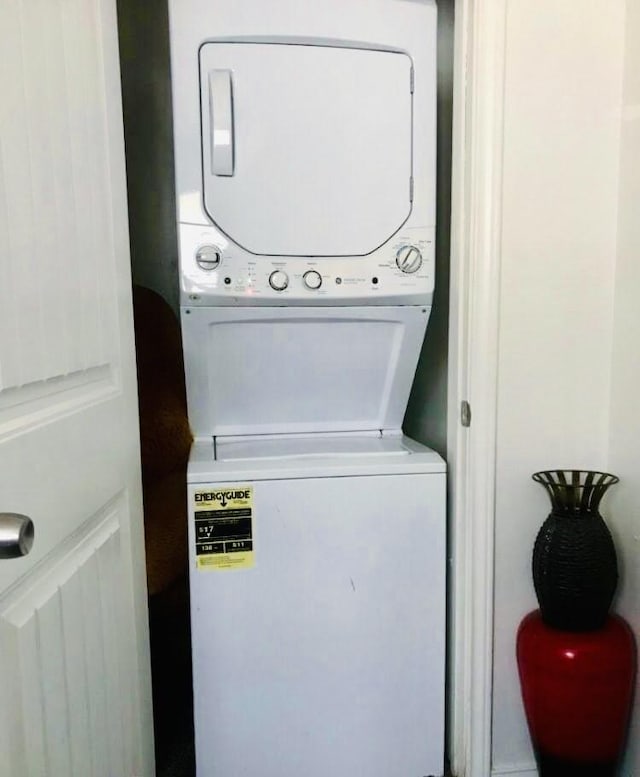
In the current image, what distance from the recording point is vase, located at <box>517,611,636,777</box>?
1.09 meters

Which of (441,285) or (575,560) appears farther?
(441,285)

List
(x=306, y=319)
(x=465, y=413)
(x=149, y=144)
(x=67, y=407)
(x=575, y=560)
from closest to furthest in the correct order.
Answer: (x=67, y=407) < (x=575, y=560) < (x=465, y=413) < (x=306, y=319) < (x=149, y=144)

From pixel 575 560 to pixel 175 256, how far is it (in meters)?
1.46

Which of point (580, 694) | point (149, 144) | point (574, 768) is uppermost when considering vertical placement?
point (149, 144)

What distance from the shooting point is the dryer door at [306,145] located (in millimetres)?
1191

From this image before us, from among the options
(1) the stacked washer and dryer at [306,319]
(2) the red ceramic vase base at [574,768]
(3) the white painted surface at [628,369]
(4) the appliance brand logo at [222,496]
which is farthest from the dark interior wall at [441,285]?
(2) the red ceramic vase base at [574,768]

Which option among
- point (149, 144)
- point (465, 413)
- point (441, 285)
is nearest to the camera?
point (465, 413)

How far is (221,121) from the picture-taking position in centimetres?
118

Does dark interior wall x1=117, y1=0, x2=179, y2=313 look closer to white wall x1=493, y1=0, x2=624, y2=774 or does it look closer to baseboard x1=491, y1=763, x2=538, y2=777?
white wall x1=493, y1=0, x2=624, y2=774

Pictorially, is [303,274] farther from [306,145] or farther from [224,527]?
[224,527]

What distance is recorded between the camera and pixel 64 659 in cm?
75

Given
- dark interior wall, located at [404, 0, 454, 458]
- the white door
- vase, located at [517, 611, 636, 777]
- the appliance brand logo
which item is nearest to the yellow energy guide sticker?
the appliance brand logo

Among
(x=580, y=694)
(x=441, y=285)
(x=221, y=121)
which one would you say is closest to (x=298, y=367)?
(x=441, y=285)

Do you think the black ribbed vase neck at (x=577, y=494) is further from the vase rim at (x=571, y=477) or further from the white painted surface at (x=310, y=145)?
the white painted surface at (x=310, y=145)
